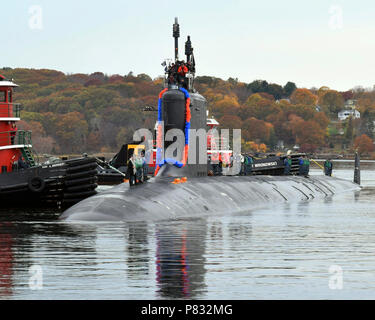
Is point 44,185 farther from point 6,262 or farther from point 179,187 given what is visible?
point 6,262

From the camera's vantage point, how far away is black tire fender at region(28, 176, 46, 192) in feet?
109

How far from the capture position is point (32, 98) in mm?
182750

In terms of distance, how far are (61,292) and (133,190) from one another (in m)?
11.6

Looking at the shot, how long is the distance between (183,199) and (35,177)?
999 centimetres

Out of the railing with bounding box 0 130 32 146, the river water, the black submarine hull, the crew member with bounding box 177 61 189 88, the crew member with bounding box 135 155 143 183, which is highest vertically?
the crew member with bounding box 177 61 189 88

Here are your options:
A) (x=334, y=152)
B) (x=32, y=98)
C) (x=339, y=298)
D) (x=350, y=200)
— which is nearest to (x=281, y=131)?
(x=334, y=152)

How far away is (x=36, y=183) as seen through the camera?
3347 cm

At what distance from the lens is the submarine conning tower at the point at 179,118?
1094 inches

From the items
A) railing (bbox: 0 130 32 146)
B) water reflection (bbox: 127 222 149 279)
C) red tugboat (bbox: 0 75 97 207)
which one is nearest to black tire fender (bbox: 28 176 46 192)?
red tugboat (bbox: 0 75 97 207)

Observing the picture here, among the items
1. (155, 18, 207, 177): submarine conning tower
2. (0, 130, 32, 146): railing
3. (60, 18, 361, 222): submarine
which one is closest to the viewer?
(60, 18, 361, 222): submarine

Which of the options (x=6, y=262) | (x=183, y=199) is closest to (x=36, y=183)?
(x=183, y=199)

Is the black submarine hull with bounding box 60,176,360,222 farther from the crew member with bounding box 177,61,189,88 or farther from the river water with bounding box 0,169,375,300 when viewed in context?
the crew member with bounding box 177,61,189,88

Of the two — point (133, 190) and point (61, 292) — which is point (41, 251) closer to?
point (61, 292)

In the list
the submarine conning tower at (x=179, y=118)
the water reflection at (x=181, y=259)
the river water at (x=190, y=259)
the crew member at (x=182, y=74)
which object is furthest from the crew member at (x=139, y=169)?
the crew member at (x=182, y=74)
